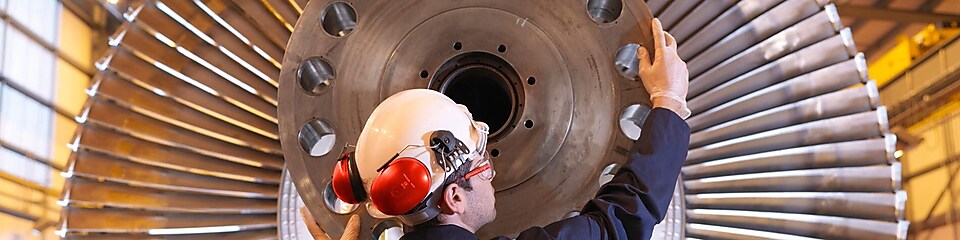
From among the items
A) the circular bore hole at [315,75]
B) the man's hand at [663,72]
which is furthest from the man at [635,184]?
the circular bore hole at [315,75]

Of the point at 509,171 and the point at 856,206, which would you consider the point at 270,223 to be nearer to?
the point at 509,171

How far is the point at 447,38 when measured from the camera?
77.5 inches

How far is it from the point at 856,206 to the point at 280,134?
1.10 metres

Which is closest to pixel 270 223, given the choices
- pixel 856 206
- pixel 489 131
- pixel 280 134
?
pixel 280 134

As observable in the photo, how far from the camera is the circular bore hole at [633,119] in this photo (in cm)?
198

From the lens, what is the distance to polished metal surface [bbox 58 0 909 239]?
1.92 meters

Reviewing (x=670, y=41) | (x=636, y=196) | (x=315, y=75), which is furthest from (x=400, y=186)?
(x=670, y=41)

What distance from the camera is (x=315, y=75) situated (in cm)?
199

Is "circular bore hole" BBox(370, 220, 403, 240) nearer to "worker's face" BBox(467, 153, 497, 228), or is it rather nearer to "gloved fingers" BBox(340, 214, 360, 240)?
"gloved fingers" BBox(340, 214, 360, 240)

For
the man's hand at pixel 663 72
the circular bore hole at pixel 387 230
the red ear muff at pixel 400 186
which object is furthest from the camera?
the circular bore hole at pixel 387 230

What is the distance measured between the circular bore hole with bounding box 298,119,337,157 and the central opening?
22 centimetres

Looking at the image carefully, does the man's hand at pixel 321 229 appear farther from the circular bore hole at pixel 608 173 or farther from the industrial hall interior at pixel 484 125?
the circular bore hole at pixel 608 173

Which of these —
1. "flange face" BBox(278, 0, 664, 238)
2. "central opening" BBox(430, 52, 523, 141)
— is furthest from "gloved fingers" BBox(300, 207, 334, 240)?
"central opening" BBox(430, 52, 523, 141)

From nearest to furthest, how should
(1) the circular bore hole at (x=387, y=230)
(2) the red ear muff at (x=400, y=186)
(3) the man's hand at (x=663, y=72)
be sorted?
(2) the red ear muff at (x=400, y=186) → (3) the man's hand at (x=663, y=72) → (1) the circular bore hole at (x=387, y=230)
